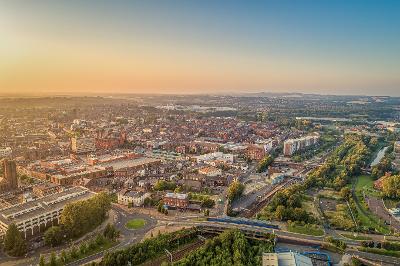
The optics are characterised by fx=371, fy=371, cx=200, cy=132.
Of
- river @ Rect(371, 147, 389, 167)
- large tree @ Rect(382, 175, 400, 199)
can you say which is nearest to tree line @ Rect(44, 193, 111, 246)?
large tree @ Rect(382, 175, 400, 199)

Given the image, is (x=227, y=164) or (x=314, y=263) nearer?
(x=314, y=263)

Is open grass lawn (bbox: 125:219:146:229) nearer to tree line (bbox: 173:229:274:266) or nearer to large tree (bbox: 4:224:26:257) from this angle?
tree line (bbox: 173:229:274:266)


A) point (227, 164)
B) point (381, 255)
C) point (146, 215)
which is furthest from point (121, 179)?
point (381, 255)

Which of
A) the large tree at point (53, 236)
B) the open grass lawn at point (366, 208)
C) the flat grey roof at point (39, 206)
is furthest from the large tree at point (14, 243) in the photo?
the open grass lawn at point (366, 208)

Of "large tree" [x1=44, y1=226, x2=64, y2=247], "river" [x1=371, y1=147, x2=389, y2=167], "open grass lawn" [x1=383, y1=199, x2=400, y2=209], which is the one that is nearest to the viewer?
"large tree" [x1=44, y1=226, x2=64, y2=247]

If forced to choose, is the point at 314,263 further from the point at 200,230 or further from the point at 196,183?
the point at 196,183

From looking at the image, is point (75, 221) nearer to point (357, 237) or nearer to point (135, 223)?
point (135, 223)
